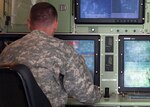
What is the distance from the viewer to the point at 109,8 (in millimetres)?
3105

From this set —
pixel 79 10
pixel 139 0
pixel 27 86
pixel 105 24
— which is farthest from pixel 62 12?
pixel 27 86

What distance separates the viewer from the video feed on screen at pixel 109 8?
Result: 309 centimetres

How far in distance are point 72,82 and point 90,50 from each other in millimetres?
784

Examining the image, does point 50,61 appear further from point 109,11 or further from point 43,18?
point 109,11

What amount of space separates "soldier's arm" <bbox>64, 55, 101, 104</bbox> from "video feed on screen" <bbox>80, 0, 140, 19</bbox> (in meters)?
0.83

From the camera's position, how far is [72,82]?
232 centimetres

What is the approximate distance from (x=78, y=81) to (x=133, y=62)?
0.89 metres

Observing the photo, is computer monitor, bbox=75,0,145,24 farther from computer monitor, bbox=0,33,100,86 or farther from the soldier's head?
the soldier's head

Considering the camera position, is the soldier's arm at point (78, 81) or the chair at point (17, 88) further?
the soldier's arm at point (78, 81)

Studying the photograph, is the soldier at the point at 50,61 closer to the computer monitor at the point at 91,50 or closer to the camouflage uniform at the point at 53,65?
the camouflage uniform at the point at 53,65

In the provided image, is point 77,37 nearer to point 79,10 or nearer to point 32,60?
point 79,10

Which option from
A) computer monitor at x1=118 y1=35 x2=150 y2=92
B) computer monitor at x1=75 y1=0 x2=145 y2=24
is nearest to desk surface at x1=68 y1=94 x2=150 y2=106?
computer monitor at x1=118 y1=35 x2=150 y2=92

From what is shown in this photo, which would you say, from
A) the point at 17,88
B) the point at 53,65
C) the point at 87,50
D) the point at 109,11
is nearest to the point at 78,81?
the point at 53,65

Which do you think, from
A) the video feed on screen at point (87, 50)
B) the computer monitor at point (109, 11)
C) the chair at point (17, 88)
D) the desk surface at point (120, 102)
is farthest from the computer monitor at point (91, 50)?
the chair at point (17, 88)
